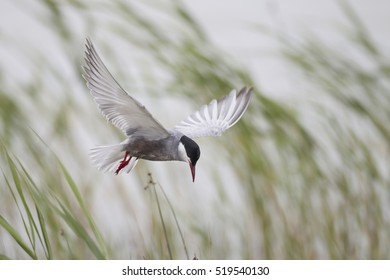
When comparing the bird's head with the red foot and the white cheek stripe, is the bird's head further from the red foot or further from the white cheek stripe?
the red foot

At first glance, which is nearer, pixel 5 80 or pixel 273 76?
pixel 5 80

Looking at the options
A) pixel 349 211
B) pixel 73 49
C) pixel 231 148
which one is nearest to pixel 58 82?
pixel 73 49

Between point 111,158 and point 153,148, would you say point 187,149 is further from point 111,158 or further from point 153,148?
point 111,158

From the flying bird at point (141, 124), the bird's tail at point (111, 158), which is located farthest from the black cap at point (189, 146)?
the bird's tail at point (111, 158)

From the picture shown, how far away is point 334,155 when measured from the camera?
2311 millimetres

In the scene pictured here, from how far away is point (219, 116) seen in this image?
1.67m

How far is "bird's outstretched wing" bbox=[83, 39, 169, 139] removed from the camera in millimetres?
1518

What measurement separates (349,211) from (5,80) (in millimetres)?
1063

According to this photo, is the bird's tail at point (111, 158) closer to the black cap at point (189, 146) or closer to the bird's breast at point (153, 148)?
the bird's breast at point (153, 148)

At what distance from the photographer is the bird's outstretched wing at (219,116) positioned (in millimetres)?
1618

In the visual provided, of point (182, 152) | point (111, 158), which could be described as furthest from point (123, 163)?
point (182, 152)

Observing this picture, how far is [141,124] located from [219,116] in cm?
17

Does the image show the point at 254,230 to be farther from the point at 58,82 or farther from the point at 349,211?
the point at 58,82
